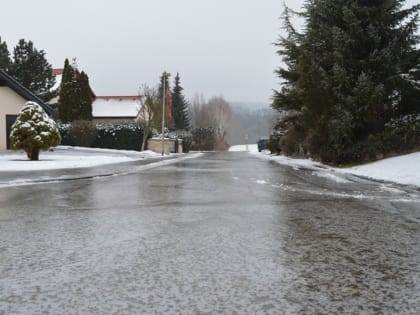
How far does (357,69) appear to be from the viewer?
2241cm

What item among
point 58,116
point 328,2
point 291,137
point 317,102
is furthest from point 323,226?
point 58,116

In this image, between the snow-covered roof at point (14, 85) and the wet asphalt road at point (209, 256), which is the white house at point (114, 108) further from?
the wet asphalt road at point (209, 256)

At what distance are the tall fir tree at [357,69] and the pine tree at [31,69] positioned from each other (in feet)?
123

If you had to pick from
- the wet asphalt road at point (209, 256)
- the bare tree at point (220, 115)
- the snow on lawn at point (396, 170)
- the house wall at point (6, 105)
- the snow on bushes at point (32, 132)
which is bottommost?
the wet asphalt road at point (209, 256)

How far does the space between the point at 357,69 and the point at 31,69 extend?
41.4 metres

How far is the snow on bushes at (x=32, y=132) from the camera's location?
23734 millimetres

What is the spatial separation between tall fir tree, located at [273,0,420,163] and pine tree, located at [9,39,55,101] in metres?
37.4

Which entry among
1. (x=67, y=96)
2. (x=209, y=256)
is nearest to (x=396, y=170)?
(x=209, y=256)

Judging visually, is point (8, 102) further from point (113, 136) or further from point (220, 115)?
point (220, 115)

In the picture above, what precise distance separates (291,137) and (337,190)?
81.6 feet

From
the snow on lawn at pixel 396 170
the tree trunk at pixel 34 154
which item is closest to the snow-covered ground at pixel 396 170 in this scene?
→ the snow on lawn at pixel 396 170

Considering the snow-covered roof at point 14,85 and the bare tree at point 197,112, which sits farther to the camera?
the bare tree at point 197,112

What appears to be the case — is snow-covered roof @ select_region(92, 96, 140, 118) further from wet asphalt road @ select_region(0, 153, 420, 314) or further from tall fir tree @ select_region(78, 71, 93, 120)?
wet asphalt road @ select_region(0, 153, 420, 314)

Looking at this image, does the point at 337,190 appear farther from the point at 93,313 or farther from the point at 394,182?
the point at 93,313
